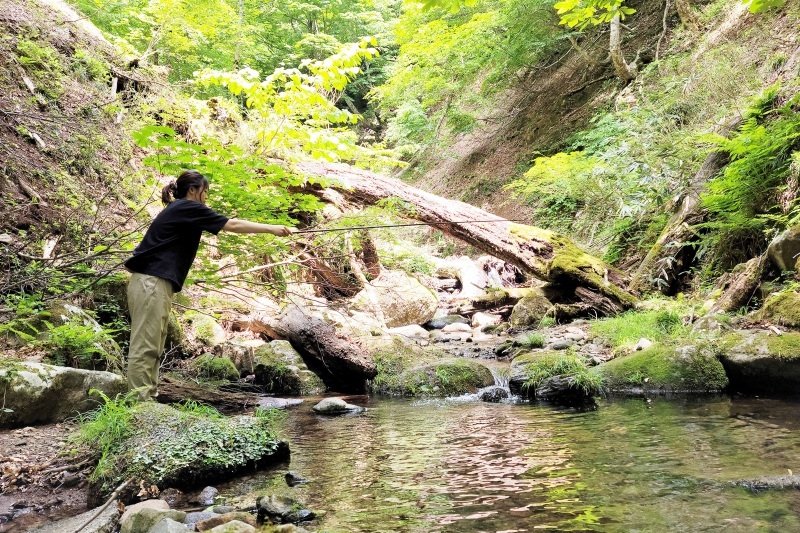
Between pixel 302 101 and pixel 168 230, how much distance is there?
4006mm

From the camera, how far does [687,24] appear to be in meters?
14.6

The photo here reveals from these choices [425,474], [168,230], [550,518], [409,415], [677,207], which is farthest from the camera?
[677,207]

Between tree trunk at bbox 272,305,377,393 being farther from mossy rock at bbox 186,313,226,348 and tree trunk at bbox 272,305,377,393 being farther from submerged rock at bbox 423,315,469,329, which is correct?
submerged rock at bbox 423,315,469,329

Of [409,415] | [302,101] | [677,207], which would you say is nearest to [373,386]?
[409,415]

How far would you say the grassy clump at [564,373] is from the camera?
18.9 ft

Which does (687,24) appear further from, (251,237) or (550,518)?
(550,518)

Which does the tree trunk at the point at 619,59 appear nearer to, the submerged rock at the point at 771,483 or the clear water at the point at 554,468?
the clear water at the point at 554,468

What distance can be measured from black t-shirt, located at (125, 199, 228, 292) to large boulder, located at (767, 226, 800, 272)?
6043 mm

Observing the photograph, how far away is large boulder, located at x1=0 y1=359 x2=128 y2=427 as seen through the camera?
379cm

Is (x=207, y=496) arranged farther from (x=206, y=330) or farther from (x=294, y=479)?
(x=206, y=330)

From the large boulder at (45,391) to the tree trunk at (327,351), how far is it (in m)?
3.03

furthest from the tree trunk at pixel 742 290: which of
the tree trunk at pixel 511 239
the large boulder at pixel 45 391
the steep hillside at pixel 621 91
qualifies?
the large boulder at pixel 45 391

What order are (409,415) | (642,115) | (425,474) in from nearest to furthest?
(425,474) < (409,415) < (642,115)

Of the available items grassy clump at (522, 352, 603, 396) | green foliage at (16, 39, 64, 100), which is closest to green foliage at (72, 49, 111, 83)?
green foliage at (16, 39, 64, 100)
